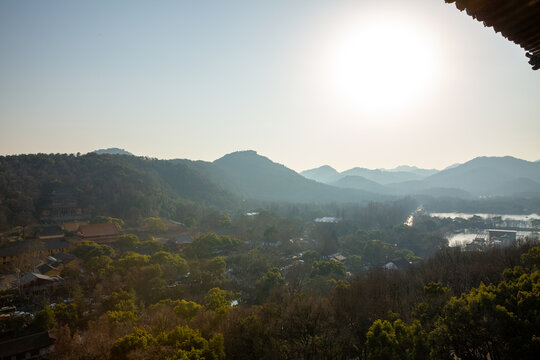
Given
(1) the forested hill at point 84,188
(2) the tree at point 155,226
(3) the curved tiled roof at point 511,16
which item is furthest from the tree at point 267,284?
(1) the forested hill at point 84,188

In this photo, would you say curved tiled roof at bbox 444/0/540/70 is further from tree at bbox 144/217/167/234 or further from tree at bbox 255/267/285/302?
tree at bbox 144/217/167/234

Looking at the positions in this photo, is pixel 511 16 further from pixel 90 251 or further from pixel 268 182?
pixel 268 182

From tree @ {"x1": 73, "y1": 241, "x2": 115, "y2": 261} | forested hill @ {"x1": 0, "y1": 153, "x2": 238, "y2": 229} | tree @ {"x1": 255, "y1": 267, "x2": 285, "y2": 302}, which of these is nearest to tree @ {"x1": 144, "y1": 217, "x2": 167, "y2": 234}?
forested hill @ {"x1": 0, "y1": 153, "x2": 238, "y2": 229}

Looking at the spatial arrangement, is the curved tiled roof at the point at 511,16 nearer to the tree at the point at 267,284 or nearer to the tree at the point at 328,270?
the tree at the point at 267,284

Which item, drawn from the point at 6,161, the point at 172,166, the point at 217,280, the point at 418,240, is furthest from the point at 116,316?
the point at 172,166

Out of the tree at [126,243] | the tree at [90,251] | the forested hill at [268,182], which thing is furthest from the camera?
the forested hill at [268,182]

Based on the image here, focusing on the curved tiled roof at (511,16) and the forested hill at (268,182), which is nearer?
the curved tiled roof at (511,16)

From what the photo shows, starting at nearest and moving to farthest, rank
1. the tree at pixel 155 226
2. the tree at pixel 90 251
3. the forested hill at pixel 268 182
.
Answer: the tree at pixel 90 251 < the tree at pixel 155 226 < the forested hill at pixel 268 182
